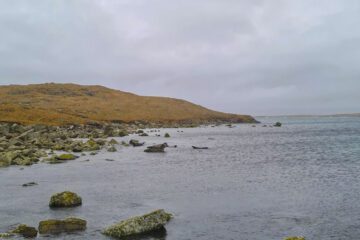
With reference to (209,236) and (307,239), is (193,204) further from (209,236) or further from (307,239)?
(307,239)

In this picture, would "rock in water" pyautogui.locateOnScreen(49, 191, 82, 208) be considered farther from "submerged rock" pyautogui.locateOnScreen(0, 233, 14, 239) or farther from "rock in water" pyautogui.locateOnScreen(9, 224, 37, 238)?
"submerged rock" pyautogui.locateOnScreen(0, 233, 14, 239)

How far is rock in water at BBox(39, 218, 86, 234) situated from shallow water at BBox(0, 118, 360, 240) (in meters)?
0.75

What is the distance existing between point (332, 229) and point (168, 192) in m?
14.5

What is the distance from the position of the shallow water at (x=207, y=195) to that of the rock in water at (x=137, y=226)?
2.02 feet

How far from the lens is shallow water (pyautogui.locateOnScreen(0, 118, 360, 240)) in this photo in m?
22.9

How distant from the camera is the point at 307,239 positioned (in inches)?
814

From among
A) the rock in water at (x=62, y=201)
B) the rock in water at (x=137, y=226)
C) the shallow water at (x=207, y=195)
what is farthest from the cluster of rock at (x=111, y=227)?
the rock in water at (x=62, y=201)

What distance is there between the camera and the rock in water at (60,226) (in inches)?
860

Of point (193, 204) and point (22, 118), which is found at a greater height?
point (22, 118)

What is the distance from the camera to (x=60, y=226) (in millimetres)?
22219

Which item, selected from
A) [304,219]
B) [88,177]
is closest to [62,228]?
[304,219]

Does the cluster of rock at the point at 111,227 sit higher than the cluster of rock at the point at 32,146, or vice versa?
the cluster of rock at the point at 32,146

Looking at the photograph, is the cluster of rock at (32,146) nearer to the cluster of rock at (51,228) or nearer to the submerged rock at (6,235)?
the cluster of rock at (51,228)

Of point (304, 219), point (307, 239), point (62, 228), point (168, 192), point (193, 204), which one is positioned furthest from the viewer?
point (168, 192)
